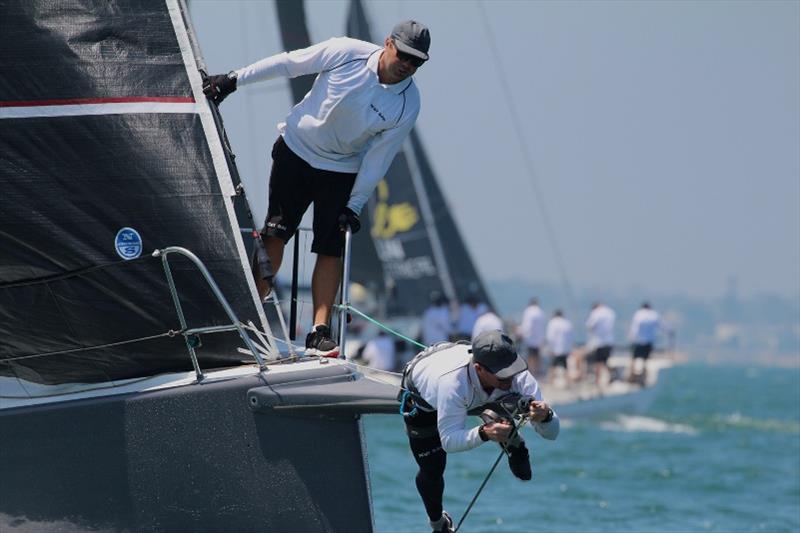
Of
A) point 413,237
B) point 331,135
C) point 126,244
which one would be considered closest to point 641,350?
point 413,237

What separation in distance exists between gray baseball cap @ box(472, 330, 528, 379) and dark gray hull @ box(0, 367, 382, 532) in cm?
60

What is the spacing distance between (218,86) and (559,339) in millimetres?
15783

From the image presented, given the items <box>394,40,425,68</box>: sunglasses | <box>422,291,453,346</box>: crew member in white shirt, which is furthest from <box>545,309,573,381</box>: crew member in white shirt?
<box>394,40,425,68</box>: sunglasses

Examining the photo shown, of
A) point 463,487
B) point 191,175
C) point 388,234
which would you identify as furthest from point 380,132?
point 388,234

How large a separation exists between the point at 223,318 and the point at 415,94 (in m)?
1.20

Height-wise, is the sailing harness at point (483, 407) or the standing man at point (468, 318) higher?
the sailing harness at point (483, 407)

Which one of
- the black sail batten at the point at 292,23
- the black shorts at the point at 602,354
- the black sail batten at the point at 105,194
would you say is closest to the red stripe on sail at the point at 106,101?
the black sail batten at the point at 105,194

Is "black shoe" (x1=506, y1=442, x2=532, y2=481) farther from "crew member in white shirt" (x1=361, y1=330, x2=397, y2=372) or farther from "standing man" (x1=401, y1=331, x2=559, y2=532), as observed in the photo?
"crew member in white shirt" (x1=361, y1=330, x2=397, y2=372)

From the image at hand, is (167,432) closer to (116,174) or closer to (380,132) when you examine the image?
(116,174)

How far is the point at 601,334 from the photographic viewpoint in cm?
2162

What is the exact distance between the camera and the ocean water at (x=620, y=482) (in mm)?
9766

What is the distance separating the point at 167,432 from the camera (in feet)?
19.2

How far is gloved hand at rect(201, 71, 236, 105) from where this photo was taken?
6227 millimetres

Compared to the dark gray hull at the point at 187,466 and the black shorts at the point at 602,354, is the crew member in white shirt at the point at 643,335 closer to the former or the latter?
the black shorts at the point at 602,354
